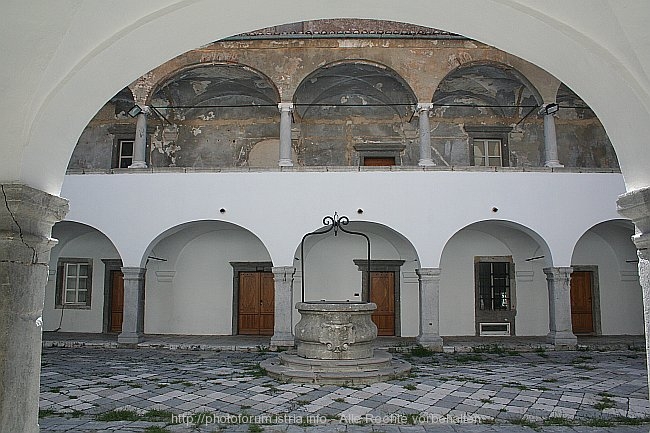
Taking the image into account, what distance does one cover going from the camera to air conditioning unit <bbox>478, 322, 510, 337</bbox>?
48.5 ft

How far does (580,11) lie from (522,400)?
221 inches

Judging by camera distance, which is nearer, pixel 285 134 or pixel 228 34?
pixel 228 34

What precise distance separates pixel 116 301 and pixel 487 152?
35.1 feet

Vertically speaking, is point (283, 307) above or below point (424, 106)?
below

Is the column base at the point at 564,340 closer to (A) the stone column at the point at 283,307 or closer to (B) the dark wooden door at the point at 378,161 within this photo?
(A) the stone column at the point at 283,307

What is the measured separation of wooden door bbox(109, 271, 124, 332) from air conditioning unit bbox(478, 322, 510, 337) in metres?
9.27

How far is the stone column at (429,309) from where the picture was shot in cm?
1238

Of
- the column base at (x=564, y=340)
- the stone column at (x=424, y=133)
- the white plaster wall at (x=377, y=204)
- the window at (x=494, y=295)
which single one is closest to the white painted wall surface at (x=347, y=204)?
the white plaster wall at (x=377, y=204)

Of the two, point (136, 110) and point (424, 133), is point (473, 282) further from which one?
point (136, 110)

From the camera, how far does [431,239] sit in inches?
501

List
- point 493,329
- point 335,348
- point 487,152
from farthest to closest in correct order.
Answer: point 487,152 → point 493,329 → point 335,348

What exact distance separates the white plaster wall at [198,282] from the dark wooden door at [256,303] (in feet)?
1.00

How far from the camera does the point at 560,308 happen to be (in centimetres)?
1257

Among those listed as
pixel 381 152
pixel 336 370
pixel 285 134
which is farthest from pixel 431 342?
pixel 381 152
